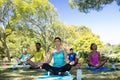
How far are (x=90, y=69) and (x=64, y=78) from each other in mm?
6749

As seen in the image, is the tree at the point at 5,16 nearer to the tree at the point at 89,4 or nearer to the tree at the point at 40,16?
the tree at the point at 40,16

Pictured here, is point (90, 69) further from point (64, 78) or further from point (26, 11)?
point (26, 11)

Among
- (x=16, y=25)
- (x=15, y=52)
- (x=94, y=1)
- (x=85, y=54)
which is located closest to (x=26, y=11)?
(x=16, y=25)

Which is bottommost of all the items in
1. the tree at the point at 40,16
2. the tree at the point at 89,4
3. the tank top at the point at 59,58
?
the tank top at the point at 59,58

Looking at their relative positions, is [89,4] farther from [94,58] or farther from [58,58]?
[58,58]

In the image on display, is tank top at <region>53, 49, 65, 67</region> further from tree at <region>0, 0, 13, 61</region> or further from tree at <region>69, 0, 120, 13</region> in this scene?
tree at <region>0, 0, 13, 61</region>

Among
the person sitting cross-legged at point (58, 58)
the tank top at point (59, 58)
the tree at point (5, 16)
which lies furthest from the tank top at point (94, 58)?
the tree at point (5, 16)

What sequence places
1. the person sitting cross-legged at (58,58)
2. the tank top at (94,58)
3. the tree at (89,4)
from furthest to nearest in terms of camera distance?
the tree at (89,4), the tank top at (94,58), the person sitting cross-legged at (58,58)

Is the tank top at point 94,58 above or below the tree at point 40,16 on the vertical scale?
below

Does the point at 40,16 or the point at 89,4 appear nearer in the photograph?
the point at 89,4

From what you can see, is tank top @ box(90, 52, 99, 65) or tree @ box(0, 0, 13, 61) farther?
tree @ box(0, 0, 13, 61)

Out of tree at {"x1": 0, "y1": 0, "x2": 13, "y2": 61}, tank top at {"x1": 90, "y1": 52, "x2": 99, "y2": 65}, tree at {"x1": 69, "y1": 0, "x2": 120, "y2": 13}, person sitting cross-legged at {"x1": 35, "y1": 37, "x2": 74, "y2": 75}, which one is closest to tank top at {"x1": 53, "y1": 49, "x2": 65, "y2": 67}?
person sitting cross-legged at {"x1": 35, "y1": 37, "x2": 74, "y2": 75}

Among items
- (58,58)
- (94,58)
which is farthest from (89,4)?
(58,58)

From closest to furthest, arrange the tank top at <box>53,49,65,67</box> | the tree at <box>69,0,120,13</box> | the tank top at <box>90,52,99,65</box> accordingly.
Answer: the tank top at <box>53,49,65,67</box> < the tank top at <box>90,52,99,65</box> < the tree at <box>69,0,120,13</box>
